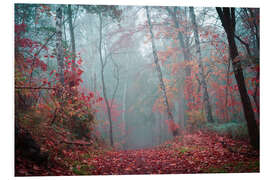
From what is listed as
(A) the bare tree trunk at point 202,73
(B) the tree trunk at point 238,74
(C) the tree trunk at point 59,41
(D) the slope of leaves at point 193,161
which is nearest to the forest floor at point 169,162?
(D) the slope of leaves at point 193,161

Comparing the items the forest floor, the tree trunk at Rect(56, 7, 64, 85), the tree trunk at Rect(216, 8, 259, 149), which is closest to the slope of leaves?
the forest floor

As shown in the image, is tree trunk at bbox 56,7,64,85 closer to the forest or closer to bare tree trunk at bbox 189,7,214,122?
the forest

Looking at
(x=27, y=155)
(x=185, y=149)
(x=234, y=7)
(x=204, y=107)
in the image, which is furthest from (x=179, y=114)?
(x=27, y=155)

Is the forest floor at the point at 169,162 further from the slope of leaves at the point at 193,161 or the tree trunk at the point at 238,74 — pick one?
the tree trunk at the point at 238,74

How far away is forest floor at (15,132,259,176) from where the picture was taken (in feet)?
9.57

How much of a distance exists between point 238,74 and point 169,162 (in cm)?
252

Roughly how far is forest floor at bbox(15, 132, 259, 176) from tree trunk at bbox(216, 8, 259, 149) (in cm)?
31

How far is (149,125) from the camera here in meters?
9.05

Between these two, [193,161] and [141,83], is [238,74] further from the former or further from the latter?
[141,83]

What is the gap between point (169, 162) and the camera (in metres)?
3.46

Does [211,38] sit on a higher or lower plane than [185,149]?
higher

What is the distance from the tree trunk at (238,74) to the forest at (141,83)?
0.8 inches

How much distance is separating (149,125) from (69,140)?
592 cm

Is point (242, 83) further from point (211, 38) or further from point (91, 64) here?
point (91, 64)
